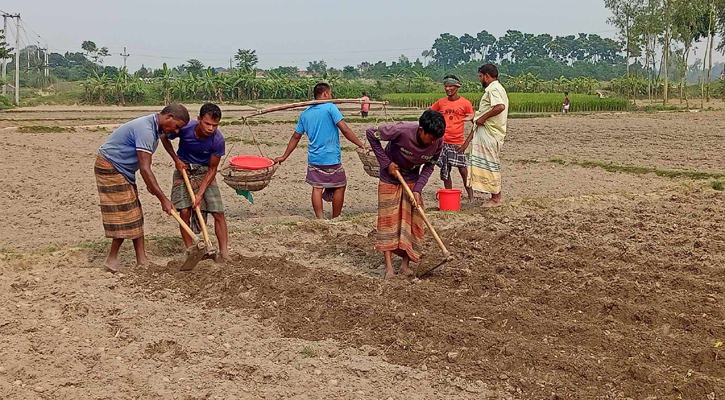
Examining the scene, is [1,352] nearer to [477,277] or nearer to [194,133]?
[194,133]

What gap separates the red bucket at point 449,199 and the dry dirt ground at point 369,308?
25cm

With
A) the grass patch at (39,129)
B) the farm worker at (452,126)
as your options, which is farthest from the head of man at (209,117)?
the grass patch at (39,129)

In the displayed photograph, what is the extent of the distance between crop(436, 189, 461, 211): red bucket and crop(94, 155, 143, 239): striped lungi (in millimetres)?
3696

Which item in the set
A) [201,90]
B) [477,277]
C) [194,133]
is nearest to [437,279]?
[477,277]

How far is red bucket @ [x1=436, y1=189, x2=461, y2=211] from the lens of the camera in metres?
8.45

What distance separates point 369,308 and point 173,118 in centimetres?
215

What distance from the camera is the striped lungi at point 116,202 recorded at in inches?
234

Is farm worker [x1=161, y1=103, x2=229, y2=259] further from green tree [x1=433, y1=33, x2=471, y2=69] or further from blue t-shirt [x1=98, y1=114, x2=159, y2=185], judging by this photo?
green tree [x1=433, y1=33, x2=471, y2=69]

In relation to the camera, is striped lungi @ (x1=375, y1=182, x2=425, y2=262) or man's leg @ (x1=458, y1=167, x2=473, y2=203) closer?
striped lungi @ (x1=375, y1=182, x2=425, y2=262)

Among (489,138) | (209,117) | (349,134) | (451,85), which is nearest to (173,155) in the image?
(209,117)

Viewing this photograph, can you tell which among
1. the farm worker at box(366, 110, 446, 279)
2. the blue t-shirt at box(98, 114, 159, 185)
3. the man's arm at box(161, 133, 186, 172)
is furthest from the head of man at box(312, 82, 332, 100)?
the blue t-shirt at box(98, 114, 159, 185)

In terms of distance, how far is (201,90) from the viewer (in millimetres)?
45250

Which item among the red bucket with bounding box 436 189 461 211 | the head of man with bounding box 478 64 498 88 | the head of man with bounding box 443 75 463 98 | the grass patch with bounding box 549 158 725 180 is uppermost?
the head of man with bounding box 478 64 498 88

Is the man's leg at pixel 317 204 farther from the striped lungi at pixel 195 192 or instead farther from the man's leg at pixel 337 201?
the striped lungi at pixel 195 192
